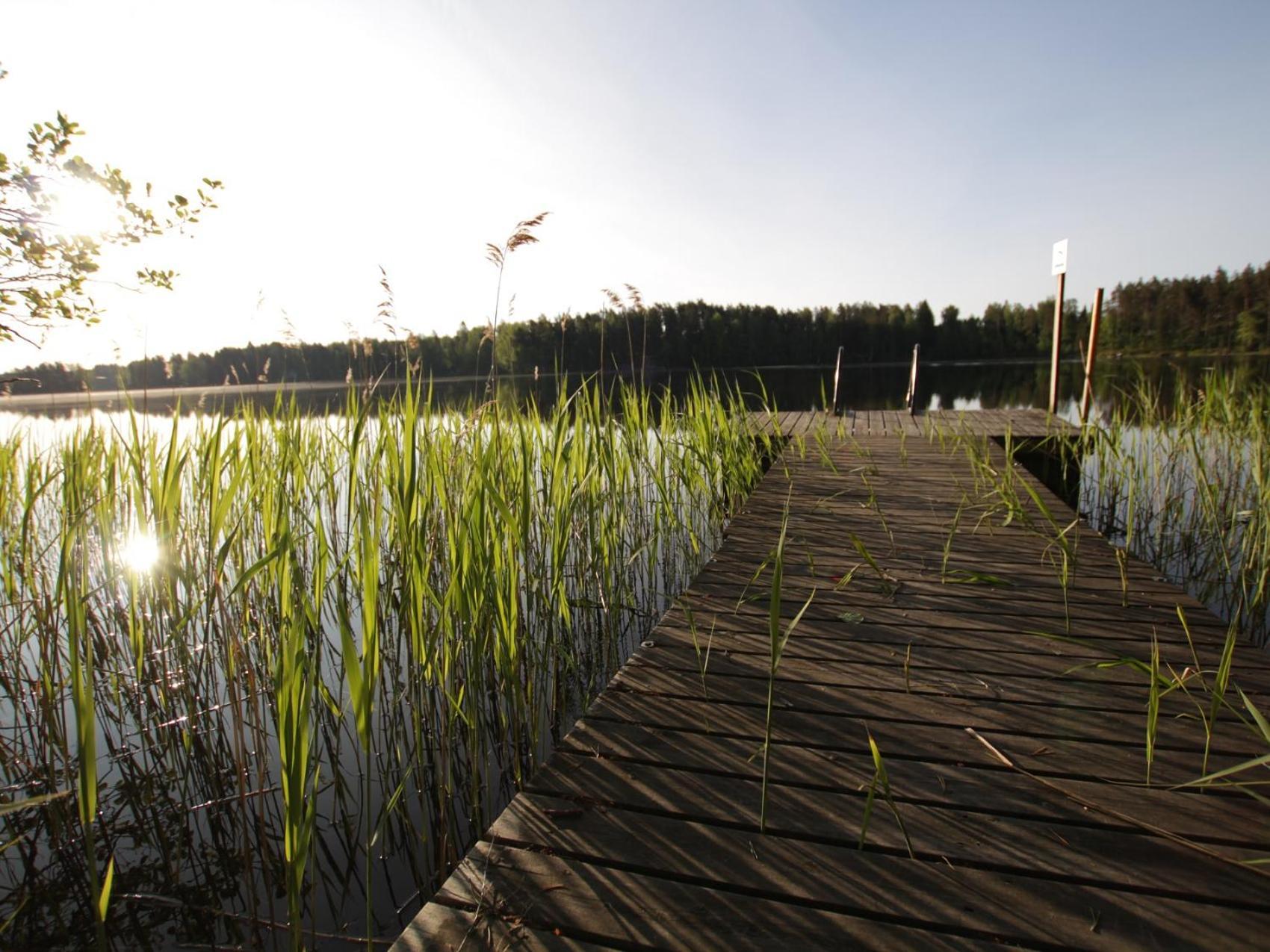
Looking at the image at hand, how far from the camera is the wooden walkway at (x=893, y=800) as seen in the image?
1120 millimetres

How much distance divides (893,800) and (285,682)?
4.24 feet

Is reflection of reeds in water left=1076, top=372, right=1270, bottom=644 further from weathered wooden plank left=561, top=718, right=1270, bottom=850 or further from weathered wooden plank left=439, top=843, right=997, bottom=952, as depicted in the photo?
weathered wooden plank left=439, top=843, right=997, bottom=952

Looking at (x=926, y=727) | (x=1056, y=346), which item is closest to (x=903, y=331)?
(x=1056, y=346)

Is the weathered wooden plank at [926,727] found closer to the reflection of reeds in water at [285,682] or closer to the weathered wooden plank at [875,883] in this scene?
the weathered wooden plank at [875,883]

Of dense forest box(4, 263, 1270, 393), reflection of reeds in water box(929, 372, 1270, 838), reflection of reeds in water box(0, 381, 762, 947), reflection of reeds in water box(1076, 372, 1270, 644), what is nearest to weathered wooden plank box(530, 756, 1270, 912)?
reflection of reeds in water box(929, 372, 1270, 838)

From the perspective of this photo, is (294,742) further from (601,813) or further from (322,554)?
(601,813)

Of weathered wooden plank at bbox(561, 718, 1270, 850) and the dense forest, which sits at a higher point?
the dense forest

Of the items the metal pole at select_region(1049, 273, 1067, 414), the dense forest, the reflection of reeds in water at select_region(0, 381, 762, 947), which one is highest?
the dense forest

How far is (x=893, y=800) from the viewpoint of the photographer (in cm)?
141

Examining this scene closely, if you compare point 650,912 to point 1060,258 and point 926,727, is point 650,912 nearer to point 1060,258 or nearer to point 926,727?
point 926,727

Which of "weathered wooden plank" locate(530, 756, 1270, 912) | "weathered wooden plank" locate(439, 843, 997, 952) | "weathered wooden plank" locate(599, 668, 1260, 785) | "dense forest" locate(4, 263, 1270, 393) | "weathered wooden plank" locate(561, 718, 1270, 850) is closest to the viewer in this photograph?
"weathered wooden plank" locate(439, 843, 997, 952)

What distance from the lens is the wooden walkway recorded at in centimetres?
112

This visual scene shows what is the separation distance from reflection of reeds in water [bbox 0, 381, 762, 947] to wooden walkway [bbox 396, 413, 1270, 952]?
428 mm

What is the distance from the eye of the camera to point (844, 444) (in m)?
7.27
